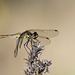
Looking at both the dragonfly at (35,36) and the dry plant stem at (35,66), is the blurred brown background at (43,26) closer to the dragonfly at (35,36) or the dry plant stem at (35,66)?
the dragonfly at (35,36)

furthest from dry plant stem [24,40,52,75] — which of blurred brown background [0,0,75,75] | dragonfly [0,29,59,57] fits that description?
blurred brown background [0,0,75,75]

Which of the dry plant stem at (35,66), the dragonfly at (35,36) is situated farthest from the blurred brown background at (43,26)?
the dry plant stem at (35,66)

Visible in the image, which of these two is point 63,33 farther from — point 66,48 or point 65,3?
point 65,3

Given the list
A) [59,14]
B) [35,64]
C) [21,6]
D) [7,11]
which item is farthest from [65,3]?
[35,64]

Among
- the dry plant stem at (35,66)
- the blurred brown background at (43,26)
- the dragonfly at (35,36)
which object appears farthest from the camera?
A: the blurred brown background at (43,26)

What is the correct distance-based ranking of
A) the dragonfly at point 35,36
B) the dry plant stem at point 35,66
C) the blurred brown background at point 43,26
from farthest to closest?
the blurred brown background at point 43,26 < the dragonfly at point 35,36 < the dry plant stem at point 35,66

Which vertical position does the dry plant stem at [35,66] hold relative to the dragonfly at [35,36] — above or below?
below

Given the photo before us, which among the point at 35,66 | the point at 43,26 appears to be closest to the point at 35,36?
the point at 35,66

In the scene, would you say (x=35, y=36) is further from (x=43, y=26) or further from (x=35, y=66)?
(x=43, y=26)

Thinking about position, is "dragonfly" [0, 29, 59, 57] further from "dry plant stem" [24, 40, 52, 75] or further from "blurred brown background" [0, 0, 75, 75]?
"blurred brown background" [0, 0, 75, 75]
